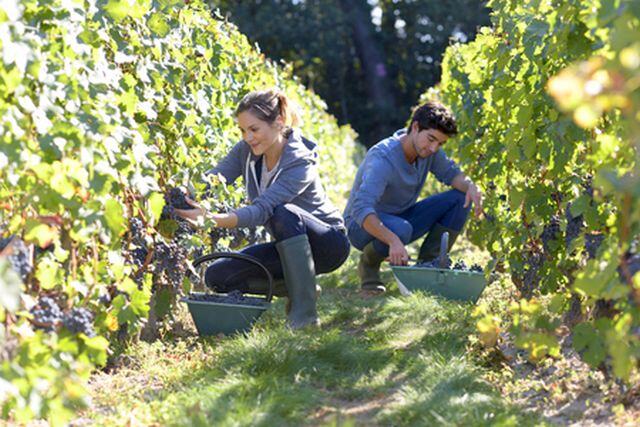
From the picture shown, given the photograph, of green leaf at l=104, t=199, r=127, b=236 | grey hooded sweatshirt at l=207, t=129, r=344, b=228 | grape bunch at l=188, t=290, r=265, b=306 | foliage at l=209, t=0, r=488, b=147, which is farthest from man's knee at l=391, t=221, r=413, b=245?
foliage at l=209, t=0, r=488, b=147

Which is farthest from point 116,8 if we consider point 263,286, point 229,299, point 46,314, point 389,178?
point 389,178

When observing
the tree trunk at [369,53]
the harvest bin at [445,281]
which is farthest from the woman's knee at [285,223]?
the tree trunk at [369,53]

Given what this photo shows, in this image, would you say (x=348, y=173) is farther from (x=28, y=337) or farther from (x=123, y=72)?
(x=28, y=337)

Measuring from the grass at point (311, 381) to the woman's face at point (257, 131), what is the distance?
0.84 meters

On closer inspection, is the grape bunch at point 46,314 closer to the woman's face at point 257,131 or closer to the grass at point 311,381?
the grass at point 311,381

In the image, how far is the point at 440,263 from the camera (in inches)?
192

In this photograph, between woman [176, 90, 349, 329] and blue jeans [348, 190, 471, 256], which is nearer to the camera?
woman [176, 90, 349, 329]

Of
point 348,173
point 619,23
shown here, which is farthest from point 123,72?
point 348,173

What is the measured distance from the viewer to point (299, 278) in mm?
4434

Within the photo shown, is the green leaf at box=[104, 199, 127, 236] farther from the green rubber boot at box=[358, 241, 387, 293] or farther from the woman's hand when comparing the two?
the green rubber boot at box=[358, 241, 387, 293]

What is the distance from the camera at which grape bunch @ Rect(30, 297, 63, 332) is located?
2896 millimetres

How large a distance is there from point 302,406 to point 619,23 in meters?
1.62

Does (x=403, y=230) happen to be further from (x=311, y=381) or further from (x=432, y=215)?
(x=311, y=381)

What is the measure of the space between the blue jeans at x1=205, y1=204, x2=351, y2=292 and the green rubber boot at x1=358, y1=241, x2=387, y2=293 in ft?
3.02
